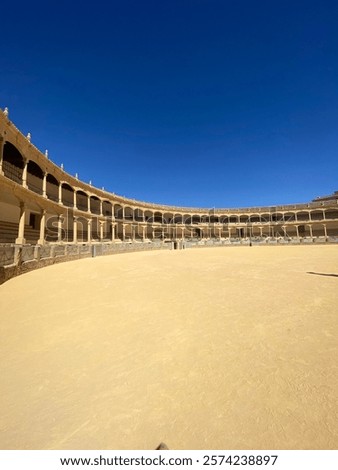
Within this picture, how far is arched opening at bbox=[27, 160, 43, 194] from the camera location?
21.4 metres

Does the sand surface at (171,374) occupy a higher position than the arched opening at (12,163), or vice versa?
the arched opening at (12,163)

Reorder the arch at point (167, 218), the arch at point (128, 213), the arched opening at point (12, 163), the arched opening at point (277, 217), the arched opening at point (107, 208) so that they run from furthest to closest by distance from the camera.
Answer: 1. the arched opening at point (277, 217)
2. the arch at point (167, 218)
3. the arch at point (128, 213)
4. the arched opening at point (107, 208)
5. the arched opening at point (12, 163)

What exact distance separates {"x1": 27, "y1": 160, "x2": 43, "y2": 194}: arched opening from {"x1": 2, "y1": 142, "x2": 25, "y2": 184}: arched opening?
1.62 meters

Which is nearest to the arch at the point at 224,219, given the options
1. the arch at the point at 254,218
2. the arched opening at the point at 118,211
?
the arch at the point at 254,218

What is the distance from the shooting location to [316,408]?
2076 millimetres

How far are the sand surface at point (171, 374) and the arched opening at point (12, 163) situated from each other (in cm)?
1723

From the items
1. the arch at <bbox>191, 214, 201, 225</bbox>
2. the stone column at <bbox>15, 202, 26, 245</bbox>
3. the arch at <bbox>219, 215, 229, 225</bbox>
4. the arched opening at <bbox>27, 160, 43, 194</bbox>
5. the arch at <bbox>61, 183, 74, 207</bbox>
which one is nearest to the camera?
the stone column at <bbox>15, 202, 26, 245</bbox>

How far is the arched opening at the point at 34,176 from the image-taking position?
21422mm

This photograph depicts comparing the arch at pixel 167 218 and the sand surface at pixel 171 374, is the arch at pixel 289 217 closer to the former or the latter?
the arch at pixel 167 218

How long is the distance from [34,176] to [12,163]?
4.82 m

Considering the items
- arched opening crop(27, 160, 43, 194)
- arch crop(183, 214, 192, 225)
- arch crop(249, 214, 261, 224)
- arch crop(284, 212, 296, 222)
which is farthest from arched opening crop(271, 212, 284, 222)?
arched opening crop(27, 160, 43, 194)

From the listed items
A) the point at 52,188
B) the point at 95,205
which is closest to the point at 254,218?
the point at 95,205

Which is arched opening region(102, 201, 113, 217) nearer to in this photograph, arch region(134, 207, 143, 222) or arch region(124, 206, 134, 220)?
arch region(124, 206, 134, 220)
